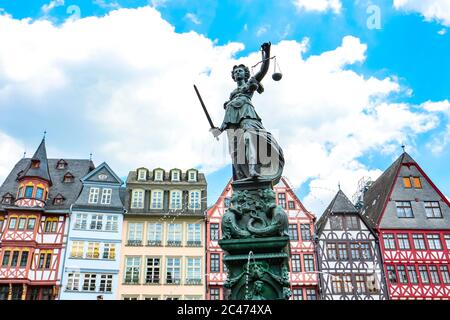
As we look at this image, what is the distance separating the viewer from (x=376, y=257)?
99.0 ft

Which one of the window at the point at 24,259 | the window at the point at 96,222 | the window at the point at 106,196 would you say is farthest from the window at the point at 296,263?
the window at the point at 24,259

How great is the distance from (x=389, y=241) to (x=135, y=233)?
742 inches

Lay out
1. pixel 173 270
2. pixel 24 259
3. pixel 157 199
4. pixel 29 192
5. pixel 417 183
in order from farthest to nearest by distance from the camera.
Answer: pixel 157 199, pixel 417 183, pixel 29 192, pixel 173 270, pixel 24 259

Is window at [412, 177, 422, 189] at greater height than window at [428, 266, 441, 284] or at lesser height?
greater

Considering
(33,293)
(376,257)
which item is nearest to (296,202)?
(376,257)

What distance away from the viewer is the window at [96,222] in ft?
103

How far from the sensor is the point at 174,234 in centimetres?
3194

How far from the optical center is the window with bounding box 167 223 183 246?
31.6 meters

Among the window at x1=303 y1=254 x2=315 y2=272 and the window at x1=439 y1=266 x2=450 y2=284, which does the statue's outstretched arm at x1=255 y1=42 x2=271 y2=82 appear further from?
the window at x1=439 y1=266 x2=450 y2=284

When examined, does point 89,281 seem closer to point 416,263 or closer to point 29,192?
point 29,192

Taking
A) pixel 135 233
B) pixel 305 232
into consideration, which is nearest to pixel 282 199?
pixel 305 232

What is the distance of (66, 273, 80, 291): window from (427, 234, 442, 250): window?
25216 mm

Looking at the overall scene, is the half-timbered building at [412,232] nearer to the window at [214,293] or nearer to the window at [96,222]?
the window at [214,293]

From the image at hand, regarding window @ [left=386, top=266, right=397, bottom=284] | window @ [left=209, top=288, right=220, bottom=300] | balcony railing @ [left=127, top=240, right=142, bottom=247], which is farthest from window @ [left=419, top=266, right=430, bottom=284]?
balcony railing @ [left=127, top=240, right=142, bottom=247]
